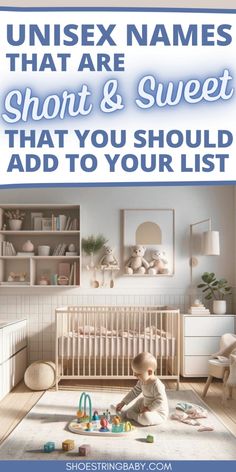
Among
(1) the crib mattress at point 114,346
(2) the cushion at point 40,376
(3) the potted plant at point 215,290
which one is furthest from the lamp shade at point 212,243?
(2) the cushion at point 40,376

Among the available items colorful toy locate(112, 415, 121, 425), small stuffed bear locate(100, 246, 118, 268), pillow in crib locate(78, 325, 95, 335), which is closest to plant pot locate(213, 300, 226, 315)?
small stuffed bear locate(100, 246, 118, 268)

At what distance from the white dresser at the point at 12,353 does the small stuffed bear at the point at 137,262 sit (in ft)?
3.70

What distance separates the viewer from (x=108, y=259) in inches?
199

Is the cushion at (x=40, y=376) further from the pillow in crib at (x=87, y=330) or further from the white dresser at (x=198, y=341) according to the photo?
the white dresser at (x=198, y=341)

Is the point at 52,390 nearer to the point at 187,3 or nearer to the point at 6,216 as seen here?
the point at 6,216

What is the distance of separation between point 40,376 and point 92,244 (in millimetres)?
1392

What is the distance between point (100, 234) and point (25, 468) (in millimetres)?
4035

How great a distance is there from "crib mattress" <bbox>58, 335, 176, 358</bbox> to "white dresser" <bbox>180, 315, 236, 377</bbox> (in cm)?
30

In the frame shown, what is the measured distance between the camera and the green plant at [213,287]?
5012 millimetres

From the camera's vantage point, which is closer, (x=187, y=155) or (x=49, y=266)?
(x=187, y=155)

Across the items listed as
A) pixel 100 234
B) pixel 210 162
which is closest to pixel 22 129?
pixel 210 162

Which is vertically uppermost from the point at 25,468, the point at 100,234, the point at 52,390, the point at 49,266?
the point at 100,234

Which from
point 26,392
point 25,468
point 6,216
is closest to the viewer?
point 25,468

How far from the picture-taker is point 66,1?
1199 mm
